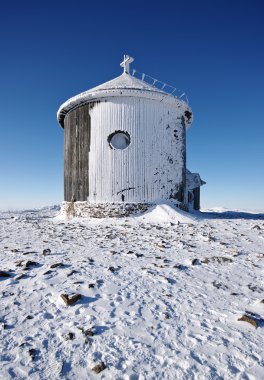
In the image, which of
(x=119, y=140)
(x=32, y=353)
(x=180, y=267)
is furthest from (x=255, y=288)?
(x=119, y=140)

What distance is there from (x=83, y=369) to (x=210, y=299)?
255cm

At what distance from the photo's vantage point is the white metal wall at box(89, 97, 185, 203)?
1466 centimetres

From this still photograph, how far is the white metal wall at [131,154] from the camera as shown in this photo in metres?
14.7

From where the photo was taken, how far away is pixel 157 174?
49.1 ft

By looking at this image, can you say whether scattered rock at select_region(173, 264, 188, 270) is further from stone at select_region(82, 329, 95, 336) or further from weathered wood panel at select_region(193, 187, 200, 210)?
weathered wood panel at select_region(193, 187, 200, 210)

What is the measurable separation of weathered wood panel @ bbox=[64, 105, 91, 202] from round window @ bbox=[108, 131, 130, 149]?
1.49 metres

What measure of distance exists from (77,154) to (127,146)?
3.34 meters

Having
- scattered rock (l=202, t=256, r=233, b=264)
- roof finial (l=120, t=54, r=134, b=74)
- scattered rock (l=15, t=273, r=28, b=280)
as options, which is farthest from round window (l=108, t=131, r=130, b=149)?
scattered rock (l=15, t=273, r=28, b=280)

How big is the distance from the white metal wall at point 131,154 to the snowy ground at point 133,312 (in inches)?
275

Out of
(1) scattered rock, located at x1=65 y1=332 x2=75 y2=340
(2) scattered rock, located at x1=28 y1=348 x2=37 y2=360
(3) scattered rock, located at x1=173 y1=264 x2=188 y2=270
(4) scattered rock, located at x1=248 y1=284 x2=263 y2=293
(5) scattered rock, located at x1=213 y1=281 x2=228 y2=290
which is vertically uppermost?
(3) scattered rock, located at x1=173 y1=264 x2=188 y2=270

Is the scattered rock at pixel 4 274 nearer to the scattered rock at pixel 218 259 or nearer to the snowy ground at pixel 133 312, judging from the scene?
the snowy ground at pixel 133 312

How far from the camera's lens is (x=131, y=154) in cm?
1468

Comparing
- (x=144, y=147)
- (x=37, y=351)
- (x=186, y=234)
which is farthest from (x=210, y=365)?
(x=144, y=147)

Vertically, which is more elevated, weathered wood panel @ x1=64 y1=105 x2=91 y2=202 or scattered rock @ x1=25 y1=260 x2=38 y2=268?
weathered wood panel @ x1=64 y1=105 x2=91 y2=202
